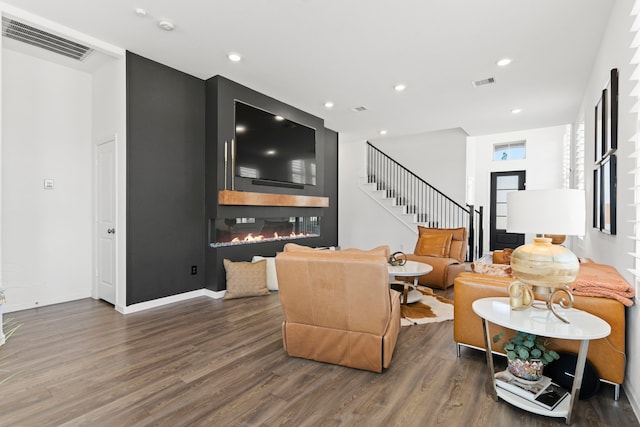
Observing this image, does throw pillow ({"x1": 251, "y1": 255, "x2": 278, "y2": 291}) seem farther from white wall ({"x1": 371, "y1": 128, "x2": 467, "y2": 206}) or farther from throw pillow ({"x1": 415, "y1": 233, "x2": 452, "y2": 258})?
white wall ({"x1": 371, "y1": 128, "x2": 467, "y2": 206})

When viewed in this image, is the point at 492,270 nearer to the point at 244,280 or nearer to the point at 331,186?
the point at 244,280

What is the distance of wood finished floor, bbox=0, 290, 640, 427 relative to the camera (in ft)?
6.21

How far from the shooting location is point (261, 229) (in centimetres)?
514

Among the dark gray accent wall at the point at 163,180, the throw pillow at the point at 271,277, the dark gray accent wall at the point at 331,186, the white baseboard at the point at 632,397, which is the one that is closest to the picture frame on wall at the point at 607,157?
the white baseboard at the point at 632,397

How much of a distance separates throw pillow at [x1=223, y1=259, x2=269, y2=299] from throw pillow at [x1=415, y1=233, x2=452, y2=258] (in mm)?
2592

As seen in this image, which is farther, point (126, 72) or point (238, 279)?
point (238, 279)

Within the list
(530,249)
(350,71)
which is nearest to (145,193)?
(350,71)

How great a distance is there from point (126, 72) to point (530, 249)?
167 inches

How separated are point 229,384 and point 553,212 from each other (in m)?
2.34

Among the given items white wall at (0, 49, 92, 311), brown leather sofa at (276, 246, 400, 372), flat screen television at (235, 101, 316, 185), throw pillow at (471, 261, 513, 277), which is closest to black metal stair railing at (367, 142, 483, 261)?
flat screen television at (235, 101, 316, 185)

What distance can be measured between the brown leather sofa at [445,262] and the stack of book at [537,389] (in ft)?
8.78

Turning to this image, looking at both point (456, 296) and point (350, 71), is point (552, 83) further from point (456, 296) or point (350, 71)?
point (456, 296)

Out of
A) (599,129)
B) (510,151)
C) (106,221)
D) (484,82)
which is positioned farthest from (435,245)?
(510,151)

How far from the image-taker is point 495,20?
3.00 m
